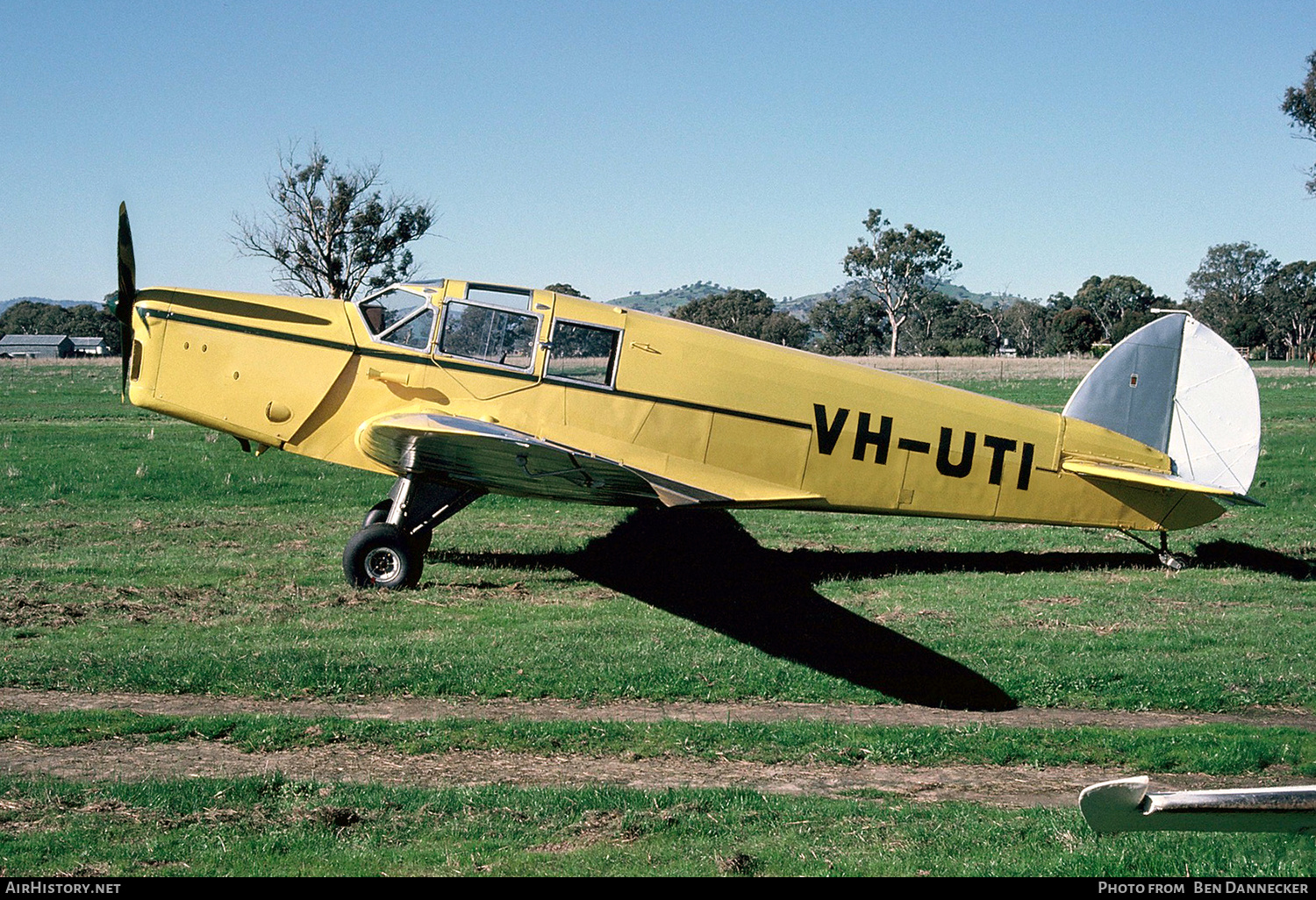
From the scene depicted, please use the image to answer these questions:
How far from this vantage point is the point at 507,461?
862 centimetres

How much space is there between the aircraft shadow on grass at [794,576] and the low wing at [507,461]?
5.02ft

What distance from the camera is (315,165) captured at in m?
44.8

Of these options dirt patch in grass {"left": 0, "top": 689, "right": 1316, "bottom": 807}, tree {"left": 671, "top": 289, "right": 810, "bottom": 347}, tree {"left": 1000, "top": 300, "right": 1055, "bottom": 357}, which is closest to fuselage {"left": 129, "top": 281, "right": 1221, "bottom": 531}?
dirt patch in grass {"left": 0, "top": 689, "right": 1316, "bottom": 807}

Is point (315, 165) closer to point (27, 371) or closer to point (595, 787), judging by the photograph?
point (27, 371)

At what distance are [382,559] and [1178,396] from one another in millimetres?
9200

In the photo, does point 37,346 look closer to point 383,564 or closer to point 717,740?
point 383,564

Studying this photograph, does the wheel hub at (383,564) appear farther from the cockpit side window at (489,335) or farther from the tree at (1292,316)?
the tree at (1292,316)

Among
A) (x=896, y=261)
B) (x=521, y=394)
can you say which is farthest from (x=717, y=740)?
(x=896, y=261)

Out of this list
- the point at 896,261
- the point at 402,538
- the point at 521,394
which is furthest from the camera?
the point at 896,261

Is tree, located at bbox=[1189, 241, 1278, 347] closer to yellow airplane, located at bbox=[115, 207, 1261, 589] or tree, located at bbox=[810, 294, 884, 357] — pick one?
tree, located at bbox=[810, 294, 884, 357]

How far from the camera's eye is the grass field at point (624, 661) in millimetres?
4879

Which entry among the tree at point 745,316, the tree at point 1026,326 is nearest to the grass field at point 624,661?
the tree at point 745,316

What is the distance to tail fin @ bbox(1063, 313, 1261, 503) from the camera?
1145 centimetres

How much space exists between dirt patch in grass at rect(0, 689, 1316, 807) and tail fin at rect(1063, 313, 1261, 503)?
19.0 feet
